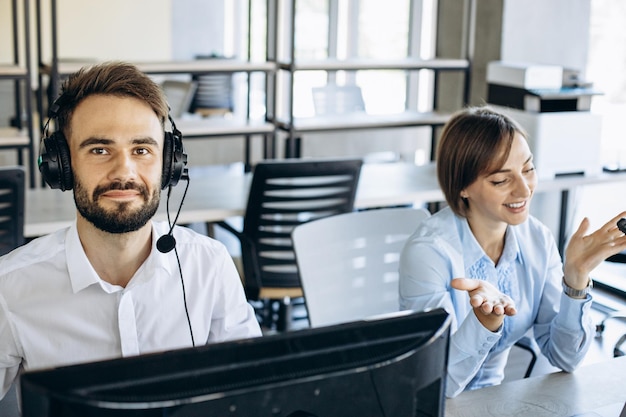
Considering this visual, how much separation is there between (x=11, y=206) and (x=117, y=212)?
4.98 ft

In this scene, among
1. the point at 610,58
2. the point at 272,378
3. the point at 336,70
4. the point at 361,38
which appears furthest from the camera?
the point at 361,38

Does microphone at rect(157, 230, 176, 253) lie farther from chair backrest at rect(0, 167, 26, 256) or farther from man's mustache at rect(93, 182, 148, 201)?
chair backrest at rect(0, 167, 26, 256)

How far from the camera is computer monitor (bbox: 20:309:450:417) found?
0.83m

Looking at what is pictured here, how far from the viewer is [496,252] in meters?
1.97

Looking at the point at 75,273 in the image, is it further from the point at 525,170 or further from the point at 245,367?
the point at 525,170

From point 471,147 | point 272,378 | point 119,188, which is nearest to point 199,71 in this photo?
point 471,147

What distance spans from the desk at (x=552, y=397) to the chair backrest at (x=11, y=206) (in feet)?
5.68

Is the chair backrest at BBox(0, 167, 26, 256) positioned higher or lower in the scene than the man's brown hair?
lower

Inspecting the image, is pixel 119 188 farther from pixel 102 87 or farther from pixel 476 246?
pixel 476 246

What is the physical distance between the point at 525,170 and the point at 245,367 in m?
1.24

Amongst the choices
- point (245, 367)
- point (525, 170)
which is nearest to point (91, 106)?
point (245, 367)

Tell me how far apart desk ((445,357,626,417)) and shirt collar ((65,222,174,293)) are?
0.60m

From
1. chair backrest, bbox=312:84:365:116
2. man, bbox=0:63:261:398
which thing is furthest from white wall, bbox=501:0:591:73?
man, bbox=0:63:261:398

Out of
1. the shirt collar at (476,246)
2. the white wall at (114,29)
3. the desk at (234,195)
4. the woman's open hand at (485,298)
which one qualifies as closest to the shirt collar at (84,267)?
the woman's open hand at (485,298)
